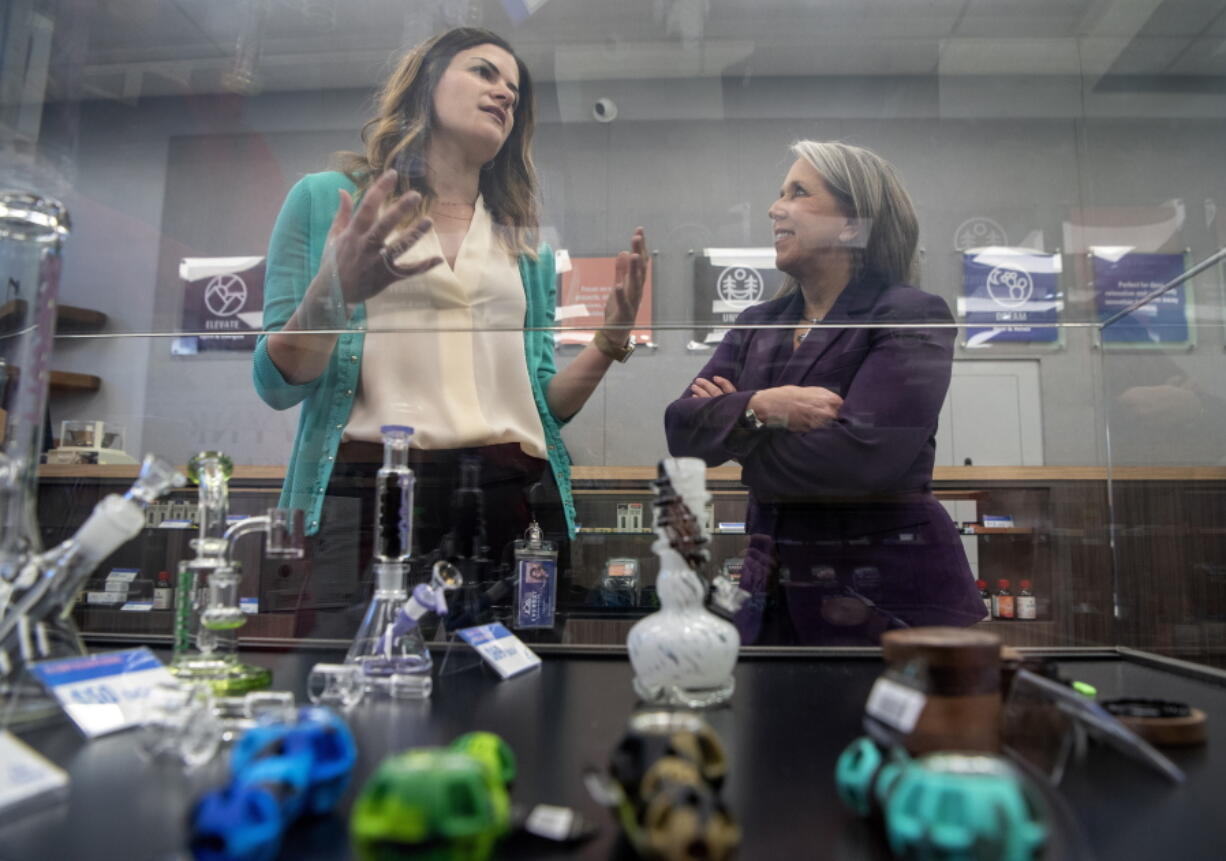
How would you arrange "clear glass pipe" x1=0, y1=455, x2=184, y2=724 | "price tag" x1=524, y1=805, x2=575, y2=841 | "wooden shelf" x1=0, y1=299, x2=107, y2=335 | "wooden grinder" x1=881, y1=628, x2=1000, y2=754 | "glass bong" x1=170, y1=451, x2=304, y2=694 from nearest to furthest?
"price tag" x1=524, y1=805, x2=575, y2=841
"wooden grinder" x1=881, y1=628, x2=1000, y2=754
"clear glass pipe" x1=0, y1=455, x2=184, y2=724
"glass bong" x1=170, y1=451, x2=304, y2=694
"wooden shelf" x1=0, y1=299, x2=107, y2=335

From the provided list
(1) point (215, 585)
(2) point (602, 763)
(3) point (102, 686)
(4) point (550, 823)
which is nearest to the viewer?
(4) point (550, 823)

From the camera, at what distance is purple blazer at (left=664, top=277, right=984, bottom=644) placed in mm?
1304

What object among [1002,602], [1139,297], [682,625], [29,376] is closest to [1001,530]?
[1002,602]

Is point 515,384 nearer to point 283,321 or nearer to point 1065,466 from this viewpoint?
point 283,321

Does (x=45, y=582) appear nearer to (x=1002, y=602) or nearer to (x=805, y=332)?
(x=805, y=332)

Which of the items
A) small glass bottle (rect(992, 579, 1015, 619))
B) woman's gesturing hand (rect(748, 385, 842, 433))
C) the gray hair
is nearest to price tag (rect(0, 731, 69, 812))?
woman's gesturing hand (rect(748, 385, 842, 433))

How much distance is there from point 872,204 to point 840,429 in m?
0.41

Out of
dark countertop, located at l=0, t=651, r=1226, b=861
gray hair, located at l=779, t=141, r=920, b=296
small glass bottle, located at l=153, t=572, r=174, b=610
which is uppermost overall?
gray hair, located at l=779, t=141, r=920, b=296

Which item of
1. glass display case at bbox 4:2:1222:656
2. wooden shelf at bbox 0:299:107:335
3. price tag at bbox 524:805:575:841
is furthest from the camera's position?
glass display case at bbox 4:2:1222:656

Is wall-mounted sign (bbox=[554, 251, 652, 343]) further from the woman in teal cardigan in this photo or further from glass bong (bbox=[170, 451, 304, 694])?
glass bong (bbox=[170, 451, 304, 694])

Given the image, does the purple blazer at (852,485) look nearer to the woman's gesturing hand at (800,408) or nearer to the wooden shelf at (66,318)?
the woman's gesturing hand at (800,408)

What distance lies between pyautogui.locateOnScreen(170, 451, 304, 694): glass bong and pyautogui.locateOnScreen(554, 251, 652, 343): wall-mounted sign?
0.64 metres

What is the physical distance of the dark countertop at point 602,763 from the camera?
1.55ft

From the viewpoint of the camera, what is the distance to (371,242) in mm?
1267
